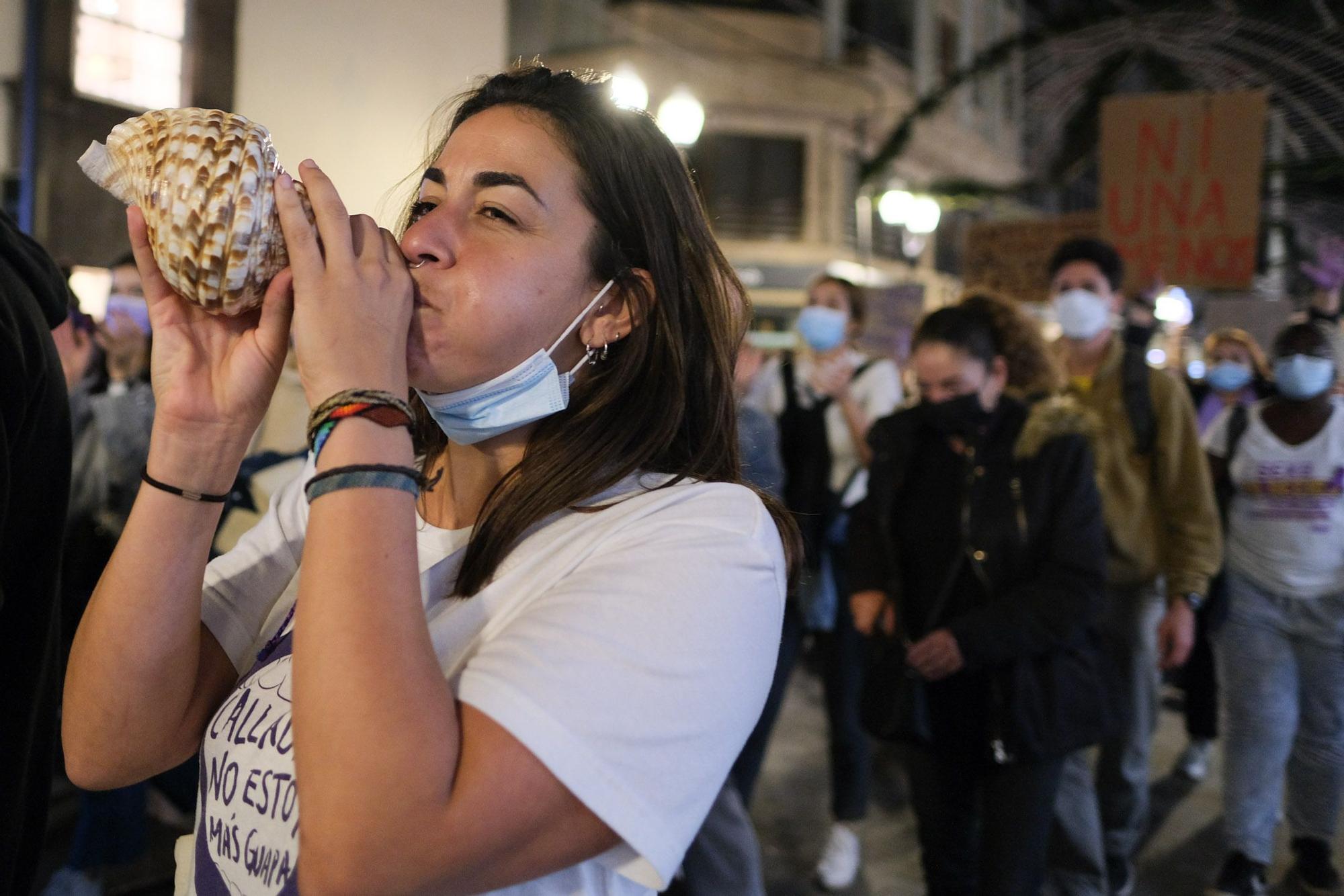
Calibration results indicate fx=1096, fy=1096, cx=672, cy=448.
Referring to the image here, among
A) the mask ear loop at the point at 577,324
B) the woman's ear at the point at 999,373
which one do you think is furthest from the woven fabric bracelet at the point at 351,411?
the woman's ear at the point at 999,373

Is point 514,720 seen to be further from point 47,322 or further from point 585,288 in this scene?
point 47,322

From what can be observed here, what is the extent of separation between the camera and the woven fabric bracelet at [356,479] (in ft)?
3.63

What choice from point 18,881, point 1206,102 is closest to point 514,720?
point 18,881

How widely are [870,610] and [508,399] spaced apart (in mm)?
2392

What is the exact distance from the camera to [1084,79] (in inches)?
430

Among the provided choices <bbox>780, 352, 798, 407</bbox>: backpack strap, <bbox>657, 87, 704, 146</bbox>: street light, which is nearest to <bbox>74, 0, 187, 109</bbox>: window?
<bbox>780, 352, 798, 407</bbox>: backpack strap

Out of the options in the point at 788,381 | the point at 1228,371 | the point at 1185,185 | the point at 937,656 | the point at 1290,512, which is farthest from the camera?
the point at 1228,371

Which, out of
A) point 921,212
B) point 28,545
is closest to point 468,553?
point 28,545

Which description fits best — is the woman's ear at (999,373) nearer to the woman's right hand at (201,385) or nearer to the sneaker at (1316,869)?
the sneaker at (1316,869)

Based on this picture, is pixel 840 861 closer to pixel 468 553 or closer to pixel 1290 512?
pixel 1290 512

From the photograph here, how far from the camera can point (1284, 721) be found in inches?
165

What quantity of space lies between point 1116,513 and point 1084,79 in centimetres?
819

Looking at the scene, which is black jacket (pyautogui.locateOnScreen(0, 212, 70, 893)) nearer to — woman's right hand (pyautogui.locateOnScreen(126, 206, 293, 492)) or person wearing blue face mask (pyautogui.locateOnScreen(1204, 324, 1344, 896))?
woman's right hand (pyautogui.locateOnScreen(126, 206, 293, 492))

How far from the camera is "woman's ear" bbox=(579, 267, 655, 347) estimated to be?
1501 millimetres
